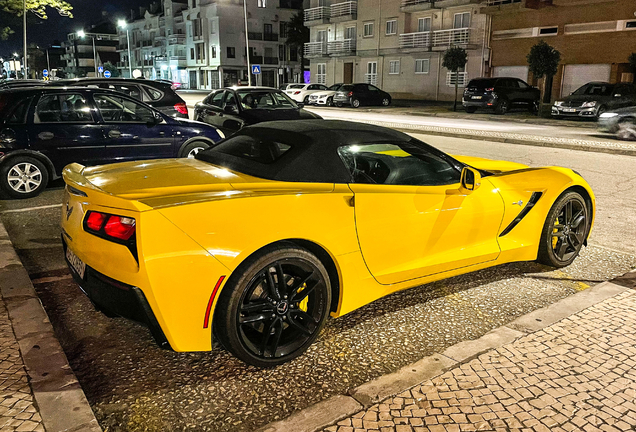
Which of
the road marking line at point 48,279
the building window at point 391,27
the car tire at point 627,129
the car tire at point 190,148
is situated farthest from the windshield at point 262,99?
the building window at point 391,27

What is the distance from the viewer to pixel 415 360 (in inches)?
132

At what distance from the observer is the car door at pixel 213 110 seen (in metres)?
12.8

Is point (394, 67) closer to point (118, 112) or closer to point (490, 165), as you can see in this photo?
point (118, 112)

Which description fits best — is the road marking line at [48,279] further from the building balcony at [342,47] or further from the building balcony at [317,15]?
the building balcony at [317,15]

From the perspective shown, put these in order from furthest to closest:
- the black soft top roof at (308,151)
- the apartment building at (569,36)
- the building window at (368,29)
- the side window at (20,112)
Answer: the building window at (368,29)
the apartment building at (569,36)
the side window at (20,112)
the black soft top roof at (308,151)

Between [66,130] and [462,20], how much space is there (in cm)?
3476

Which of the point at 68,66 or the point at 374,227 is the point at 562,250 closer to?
the point at 374,227

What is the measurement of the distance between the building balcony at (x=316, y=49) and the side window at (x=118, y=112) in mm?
42488

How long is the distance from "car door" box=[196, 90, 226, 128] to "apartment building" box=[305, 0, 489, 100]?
26.6 m

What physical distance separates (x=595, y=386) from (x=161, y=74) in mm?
86605

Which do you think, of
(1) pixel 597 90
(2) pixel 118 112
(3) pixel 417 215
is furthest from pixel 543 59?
(3) pixel 417 215

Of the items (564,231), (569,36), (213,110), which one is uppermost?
(569,36)

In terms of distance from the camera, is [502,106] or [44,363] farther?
[502,106]

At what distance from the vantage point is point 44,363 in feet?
10.1
